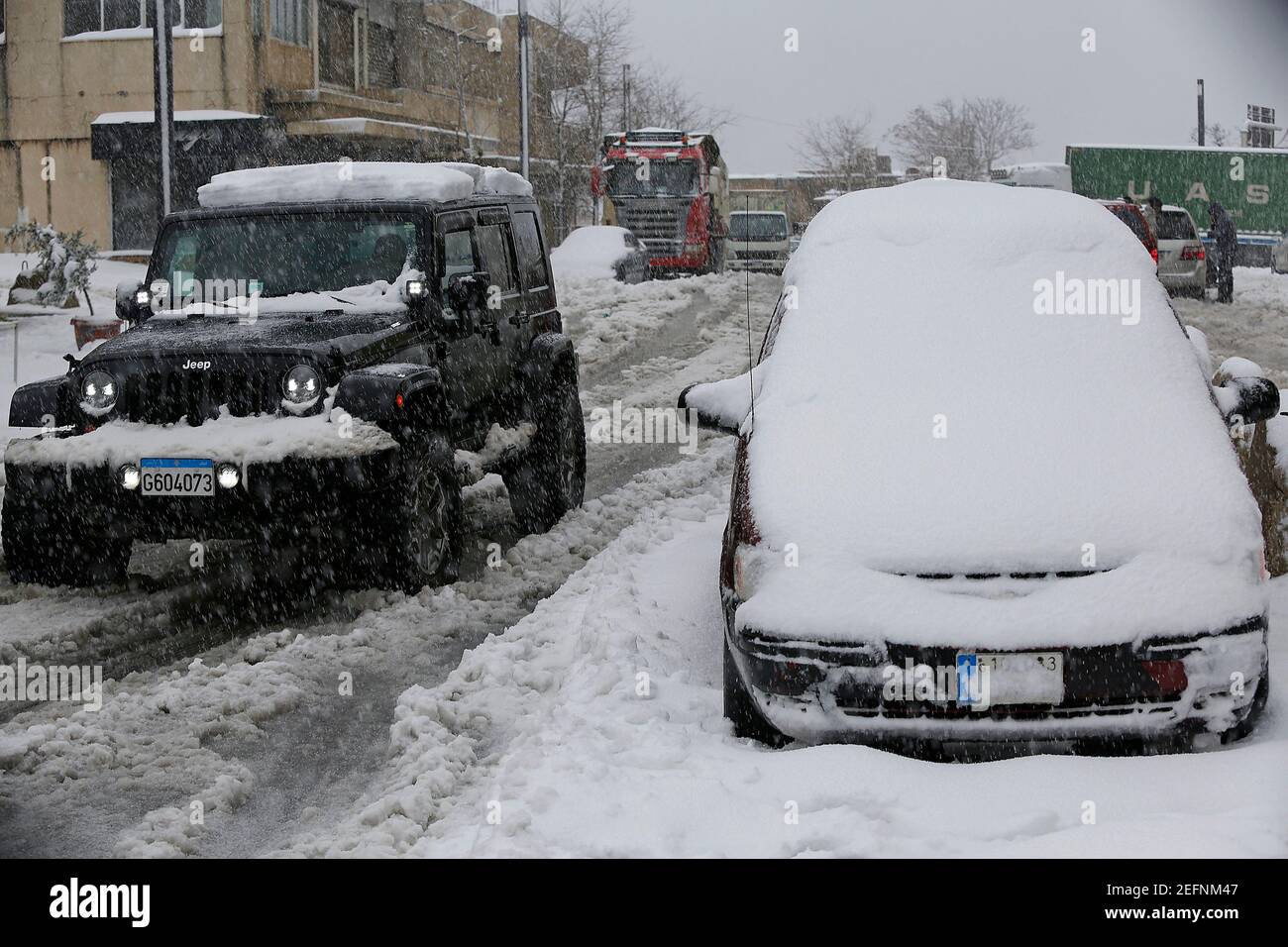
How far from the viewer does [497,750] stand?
5.00 meters

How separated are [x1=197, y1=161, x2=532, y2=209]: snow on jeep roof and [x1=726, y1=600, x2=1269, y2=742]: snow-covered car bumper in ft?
15.1

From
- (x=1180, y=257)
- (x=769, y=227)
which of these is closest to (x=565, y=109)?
(x=769, y=227)

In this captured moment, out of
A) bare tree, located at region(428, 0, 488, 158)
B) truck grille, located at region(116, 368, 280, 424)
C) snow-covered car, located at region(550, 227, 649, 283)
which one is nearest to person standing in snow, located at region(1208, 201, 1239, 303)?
snow-covered car, located at region(550, 227, 649, 283)

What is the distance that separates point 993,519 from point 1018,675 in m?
0.49

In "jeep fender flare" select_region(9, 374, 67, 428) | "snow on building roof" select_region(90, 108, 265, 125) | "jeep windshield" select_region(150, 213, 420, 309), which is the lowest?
"jeep fender flare" select_region(9, 374, 67, 428)

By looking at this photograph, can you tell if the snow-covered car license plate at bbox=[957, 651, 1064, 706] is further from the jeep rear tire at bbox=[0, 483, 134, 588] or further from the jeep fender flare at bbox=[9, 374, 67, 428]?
the jeep fender flare at bbox=[9, 374, 67, 428]

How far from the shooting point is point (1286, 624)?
5.72 metres

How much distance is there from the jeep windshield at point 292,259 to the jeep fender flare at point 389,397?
718mm

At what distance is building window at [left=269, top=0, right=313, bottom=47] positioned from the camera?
34.1 meters

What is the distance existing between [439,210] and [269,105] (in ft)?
91.2

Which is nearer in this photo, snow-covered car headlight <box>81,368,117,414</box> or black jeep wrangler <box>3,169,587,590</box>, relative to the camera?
black jeep wrangler <box>3,169,587,590</box>

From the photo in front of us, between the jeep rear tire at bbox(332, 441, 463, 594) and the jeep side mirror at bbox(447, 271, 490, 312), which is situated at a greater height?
the jeep side mirror at bbox(447, 271, 490, 312)
